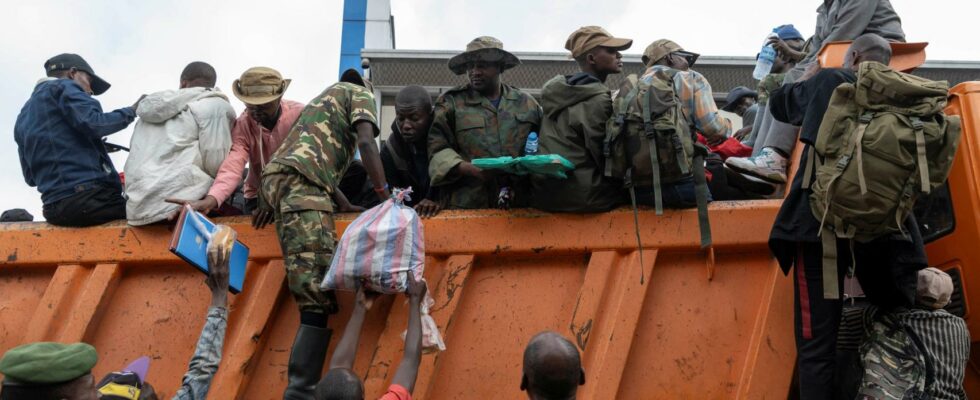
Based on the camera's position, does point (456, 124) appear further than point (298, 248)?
Yes

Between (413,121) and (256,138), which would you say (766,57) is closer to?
(413,121)

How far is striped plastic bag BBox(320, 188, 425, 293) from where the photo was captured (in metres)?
3.92

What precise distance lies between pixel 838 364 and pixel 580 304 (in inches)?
40.0

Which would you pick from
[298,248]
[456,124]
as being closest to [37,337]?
[298,248]

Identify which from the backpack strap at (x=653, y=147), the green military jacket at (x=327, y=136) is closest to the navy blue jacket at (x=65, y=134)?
the green military jacket at (x=327, y=136)

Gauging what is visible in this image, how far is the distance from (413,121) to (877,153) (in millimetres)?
2141

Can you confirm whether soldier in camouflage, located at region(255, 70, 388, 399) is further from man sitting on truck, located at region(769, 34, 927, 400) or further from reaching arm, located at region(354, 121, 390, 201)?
man sitting on truck, located at region(769, 34, 927, 400)

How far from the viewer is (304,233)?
4137 millimetres

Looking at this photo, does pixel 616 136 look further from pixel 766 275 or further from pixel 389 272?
pixel 389 272

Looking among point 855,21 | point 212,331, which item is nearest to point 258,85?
point 212,331

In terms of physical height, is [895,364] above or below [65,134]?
below

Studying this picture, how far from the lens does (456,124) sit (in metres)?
4.68

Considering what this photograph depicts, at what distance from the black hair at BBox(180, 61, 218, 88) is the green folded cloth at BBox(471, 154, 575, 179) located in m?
1.65

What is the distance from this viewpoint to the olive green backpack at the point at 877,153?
3.51m
